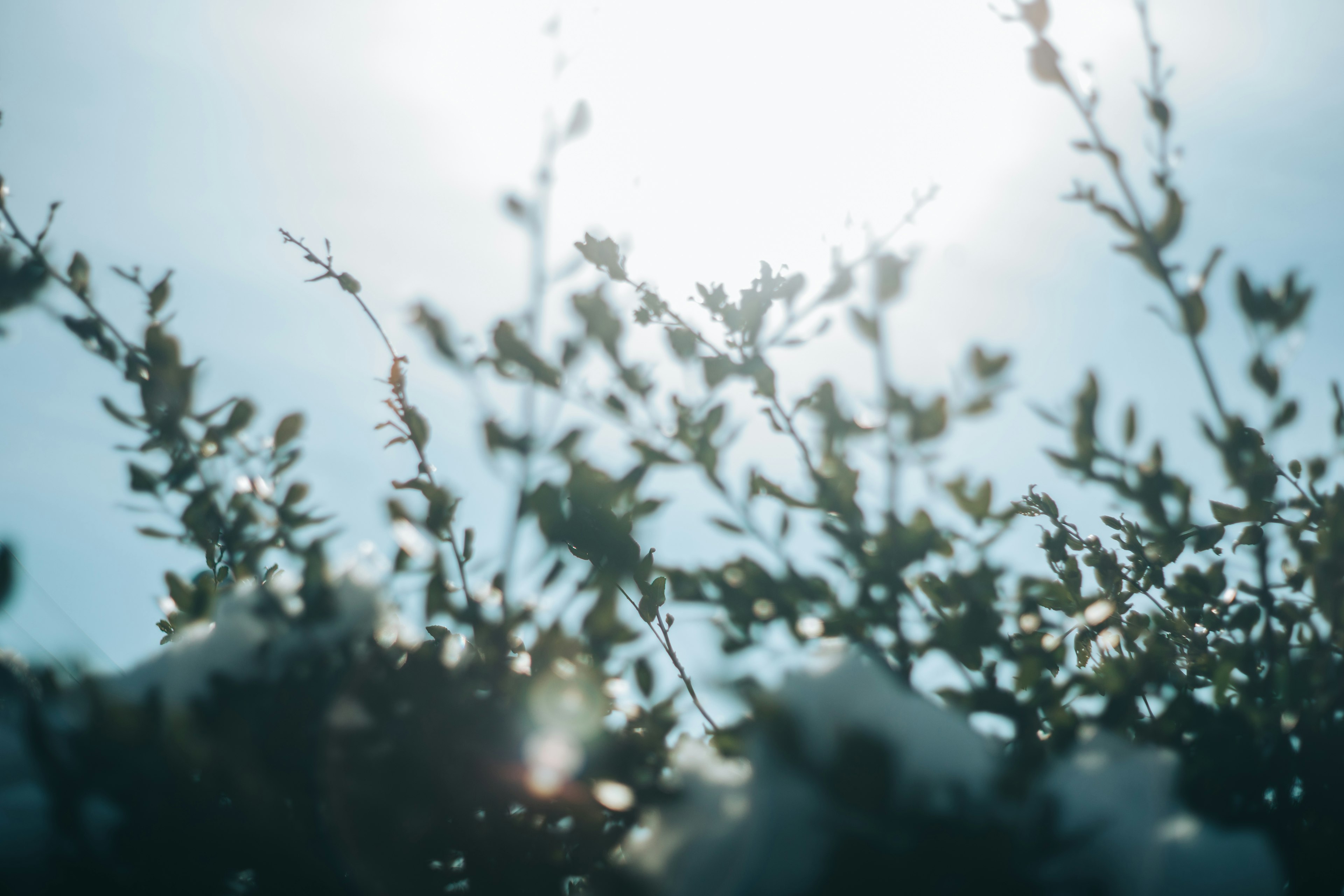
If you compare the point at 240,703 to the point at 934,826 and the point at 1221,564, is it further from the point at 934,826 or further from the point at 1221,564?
the point at 1221,564

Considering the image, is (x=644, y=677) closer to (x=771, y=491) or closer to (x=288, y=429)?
(x=771, y=491)

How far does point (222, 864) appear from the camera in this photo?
110cm

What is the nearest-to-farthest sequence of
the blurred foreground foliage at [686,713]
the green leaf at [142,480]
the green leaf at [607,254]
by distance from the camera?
the blurred foreground foliage at [686,713] → the green leaf at [142,480] → the green leaf at [607,254]

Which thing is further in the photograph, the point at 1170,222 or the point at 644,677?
the point at 644,677

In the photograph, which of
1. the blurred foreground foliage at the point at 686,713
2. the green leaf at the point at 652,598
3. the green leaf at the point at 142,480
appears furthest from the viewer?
the green leaf at the point at 652,598

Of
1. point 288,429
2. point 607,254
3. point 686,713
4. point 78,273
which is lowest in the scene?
point 686,713

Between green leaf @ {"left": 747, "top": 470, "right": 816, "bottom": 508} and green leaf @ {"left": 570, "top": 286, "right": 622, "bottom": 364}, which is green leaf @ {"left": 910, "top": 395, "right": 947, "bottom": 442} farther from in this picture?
green leaf @ {"left": 570, "top": 286, "right": 622, "bottom": 364}

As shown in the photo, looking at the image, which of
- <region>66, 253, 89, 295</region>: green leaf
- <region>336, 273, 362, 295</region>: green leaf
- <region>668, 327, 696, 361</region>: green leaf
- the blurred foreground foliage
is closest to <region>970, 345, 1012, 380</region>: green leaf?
the blurred foreground foliage

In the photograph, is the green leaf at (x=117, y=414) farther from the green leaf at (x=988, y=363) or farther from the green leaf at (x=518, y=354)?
the green leaf at (x=988, y=363)

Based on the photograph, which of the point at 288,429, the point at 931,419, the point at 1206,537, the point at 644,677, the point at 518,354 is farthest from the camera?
the point at 288,429

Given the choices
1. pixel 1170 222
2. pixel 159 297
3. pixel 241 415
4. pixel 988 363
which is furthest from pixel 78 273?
pixel 1170 222

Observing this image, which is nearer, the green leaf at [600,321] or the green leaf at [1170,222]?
the green leaf at [1170,222]

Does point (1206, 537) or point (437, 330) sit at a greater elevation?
point (437, 330)

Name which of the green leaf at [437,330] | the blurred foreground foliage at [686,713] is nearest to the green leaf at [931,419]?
the blurred foreground foliage at [686,713]
